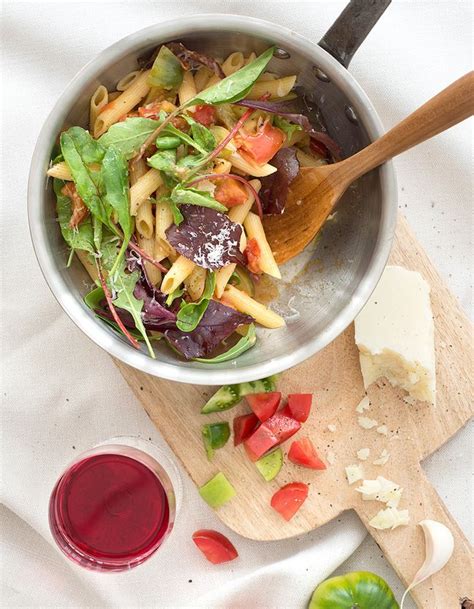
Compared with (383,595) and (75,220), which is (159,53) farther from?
(383,595)

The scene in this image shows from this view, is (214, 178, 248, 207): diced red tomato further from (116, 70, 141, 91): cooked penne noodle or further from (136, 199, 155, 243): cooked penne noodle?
(116, 70, 141, 91): cooked penne noodle

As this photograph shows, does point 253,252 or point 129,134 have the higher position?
point 129,134

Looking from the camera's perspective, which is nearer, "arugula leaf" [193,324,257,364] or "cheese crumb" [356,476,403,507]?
"arugula leaf" [193,324,257,364]

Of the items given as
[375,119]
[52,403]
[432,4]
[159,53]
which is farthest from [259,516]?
[432,4]

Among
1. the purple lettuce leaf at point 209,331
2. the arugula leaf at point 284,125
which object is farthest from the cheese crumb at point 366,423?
the arugula leaf at point 284,125

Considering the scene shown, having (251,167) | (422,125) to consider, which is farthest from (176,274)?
(422,125)

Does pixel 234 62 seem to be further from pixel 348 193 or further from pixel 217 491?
pixel 217 491

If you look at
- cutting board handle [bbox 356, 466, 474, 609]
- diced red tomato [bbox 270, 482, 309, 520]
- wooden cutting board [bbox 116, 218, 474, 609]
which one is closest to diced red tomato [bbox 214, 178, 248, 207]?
wooden cutting board [bbox 116, 218, 474, 609]
